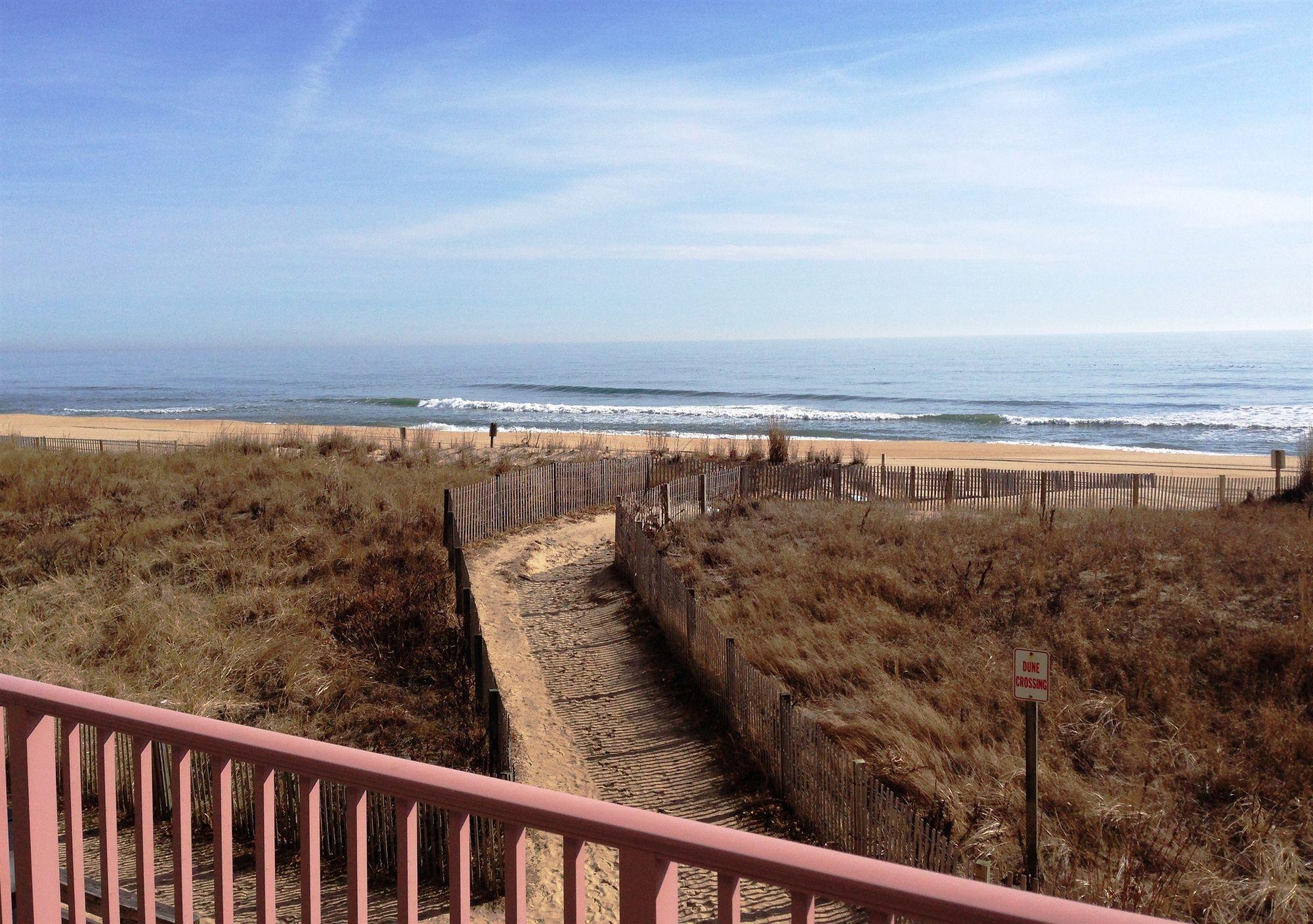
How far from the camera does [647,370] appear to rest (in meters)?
111

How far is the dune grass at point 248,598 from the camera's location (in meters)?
8.57

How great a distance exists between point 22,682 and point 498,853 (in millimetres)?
4204

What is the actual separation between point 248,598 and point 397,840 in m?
10.3

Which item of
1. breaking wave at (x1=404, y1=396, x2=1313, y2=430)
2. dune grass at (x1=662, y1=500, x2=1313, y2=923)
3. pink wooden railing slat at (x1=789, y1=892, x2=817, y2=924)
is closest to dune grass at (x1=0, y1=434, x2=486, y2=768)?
dune grass at (x1=662, y1=500, x2=1313, y2=923)

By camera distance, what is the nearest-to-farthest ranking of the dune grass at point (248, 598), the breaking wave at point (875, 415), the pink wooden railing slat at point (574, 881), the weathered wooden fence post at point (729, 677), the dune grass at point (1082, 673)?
1. the pink wooden railing slat at point (574, 881)
2. the dune grass at point (1082, 673)
3. the dune grass at point (248, 598)
4. the weathered wooden fence post at point (729, 677)
5. the breaking wave at point (875, 415)

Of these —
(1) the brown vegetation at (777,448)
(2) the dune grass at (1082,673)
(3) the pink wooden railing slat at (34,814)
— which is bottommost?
(2) the dune grass at (1082,673)

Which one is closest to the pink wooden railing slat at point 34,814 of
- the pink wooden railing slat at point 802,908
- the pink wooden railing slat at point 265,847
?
the pink wooden railing slat at point 265,847

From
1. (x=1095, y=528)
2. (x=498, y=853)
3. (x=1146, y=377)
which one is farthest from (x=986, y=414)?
(x=498, y=853)

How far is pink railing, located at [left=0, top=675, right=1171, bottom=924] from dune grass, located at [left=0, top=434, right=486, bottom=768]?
200 inches

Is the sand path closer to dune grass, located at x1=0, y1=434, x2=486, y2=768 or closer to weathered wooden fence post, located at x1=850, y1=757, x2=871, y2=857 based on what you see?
weathered wooden fence post, located at x1=850, y1=757, x2=871, y2=857

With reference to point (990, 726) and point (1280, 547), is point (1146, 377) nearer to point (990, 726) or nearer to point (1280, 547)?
point (1280, 547)

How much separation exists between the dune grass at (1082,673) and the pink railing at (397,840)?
15.2 feet

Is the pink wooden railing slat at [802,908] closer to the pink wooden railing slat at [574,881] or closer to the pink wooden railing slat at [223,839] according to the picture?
the pink wooden railing slat at [574,881]

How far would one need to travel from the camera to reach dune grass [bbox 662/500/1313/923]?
6.06 meters
